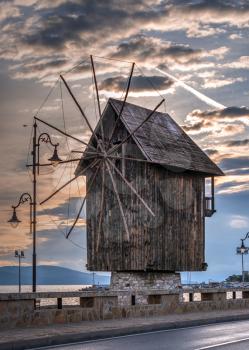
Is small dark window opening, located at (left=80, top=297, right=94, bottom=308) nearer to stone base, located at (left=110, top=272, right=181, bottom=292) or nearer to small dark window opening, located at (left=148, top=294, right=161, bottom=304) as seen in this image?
small dark window opening, located at (left=148, top=294, right=161, bottom=304)

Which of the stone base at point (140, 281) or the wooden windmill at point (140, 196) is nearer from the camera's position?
the wooden windmill at point (140, 196)

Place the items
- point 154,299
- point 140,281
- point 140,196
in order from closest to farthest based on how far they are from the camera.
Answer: point 154,299 → point 140,196 → point 140,281

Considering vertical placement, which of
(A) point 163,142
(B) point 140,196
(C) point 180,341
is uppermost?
(A) point 163,142

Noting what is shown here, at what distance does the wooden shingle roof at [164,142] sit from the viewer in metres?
43.4

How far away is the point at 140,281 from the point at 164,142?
30.7ft

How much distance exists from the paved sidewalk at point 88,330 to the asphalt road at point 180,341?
1.48 ft

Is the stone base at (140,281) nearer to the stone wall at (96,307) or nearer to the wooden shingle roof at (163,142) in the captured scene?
the wooden shingle roof at (163,142)

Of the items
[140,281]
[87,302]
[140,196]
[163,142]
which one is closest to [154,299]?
[87,302]

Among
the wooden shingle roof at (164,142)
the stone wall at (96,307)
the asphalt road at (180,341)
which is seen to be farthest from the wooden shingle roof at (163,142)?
the asphalt road at (180,341)

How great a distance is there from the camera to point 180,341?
17688 mm

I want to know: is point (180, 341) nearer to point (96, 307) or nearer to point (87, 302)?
point (96, 307)

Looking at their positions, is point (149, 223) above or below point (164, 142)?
below

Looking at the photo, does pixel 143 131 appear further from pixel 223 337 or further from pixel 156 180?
pixel 223 337

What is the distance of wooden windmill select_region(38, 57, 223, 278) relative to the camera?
42312 mm
